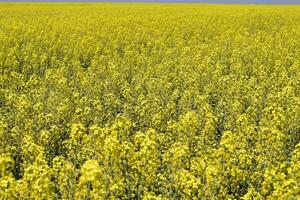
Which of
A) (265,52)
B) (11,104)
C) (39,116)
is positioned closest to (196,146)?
(39,116)

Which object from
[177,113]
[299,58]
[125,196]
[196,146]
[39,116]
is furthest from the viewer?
[299,58]

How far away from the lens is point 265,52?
22266 millimetres

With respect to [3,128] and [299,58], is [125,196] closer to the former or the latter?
[3,128]

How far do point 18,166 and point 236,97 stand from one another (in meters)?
7.52

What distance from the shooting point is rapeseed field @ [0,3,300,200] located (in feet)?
26.8

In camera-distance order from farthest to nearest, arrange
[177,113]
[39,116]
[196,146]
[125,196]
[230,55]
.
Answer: [230,55] < [177,113] < [39,116] < [196,146] < [125,196]

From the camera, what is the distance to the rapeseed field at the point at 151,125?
8.16 m

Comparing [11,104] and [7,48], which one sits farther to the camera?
[7,48]

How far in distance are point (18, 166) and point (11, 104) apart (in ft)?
13.2

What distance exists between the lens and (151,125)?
42.2 feet

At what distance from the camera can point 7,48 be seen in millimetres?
24984

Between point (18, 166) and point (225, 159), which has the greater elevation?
point (225, 159)

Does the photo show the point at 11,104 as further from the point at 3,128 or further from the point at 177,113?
the point at 177,113

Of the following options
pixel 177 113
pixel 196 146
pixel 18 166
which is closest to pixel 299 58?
pixel 177 113
